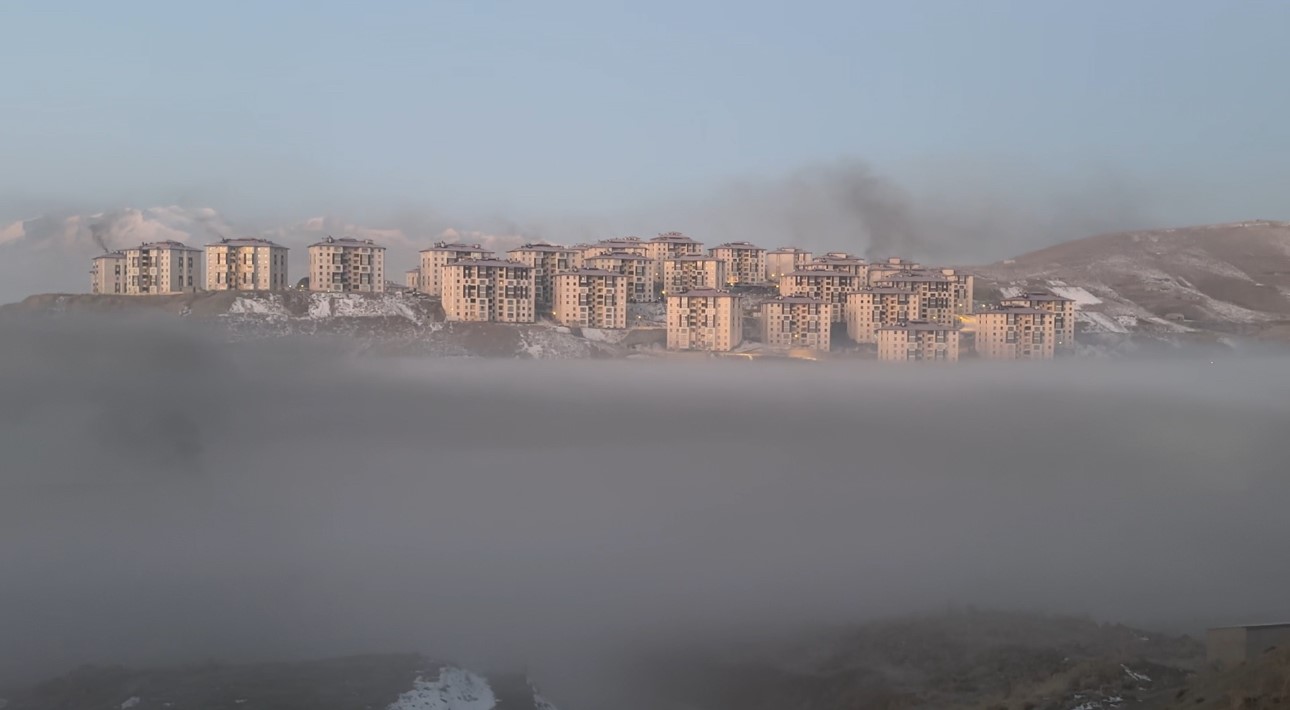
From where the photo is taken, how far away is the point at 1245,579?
3059 cm

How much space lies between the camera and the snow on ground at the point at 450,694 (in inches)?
963

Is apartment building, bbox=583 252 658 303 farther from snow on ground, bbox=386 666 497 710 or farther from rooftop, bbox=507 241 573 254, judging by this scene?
snow on ground, bbox=386 666 497 710

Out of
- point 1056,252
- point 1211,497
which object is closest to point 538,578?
point 1211,497

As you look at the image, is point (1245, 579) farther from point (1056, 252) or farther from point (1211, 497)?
point (1056, 252)

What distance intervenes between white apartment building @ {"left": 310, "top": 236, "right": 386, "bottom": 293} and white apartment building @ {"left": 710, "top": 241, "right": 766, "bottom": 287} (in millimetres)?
21364

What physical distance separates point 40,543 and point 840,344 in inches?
1686

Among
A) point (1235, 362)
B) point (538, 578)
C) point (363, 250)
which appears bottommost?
point (538, 578)

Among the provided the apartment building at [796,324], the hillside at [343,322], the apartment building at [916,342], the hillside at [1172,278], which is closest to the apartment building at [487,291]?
the hillside at [343,322]

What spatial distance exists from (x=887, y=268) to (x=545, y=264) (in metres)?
22.1

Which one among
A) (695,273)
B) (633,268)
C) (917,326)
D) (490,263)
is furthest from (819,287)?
(490,263)

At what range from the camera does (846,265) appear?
252ft

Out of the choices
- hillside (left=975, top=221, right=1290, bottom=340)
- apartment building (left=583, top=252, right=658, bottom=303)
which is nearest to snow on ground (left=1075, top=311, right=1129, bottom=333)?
hillside (left=975, top=221, right=1290, bottom=340)

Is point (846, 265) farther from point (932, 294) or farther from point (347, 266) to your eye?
point (347, 266)

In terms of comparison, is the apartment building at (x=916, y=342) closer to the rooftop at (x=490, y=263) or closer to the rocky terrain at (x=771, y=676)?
the rooftop at (x=490, y=263)
